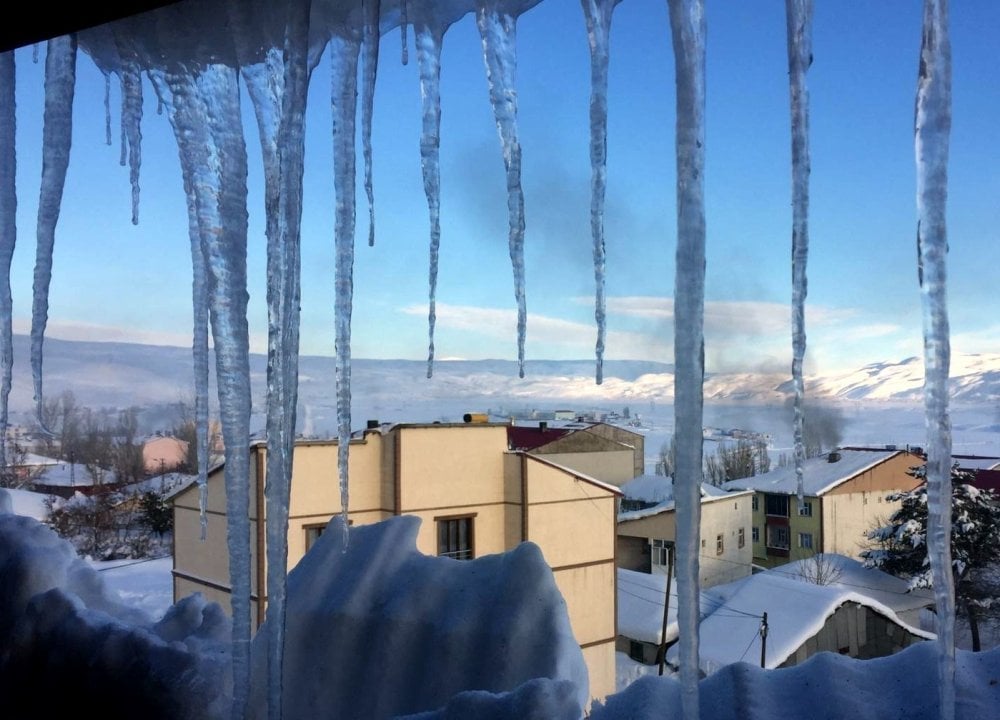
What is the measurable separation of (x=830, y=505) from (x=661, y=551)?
417mm

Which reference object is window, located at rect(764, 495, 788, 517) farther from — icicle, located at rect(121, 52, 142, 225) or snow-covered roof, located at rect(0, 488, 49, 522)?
snow-covered roof, located at rect(0, 488, 49, 522)

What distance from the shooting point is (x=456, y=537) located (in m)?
1.69

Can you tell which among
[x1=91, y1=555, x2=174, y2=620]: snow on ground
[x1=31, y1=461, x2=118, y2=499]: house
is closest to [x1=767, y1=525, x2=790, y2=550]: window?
[x1=91, y1=555, x2=174, y2=620]: snow on ground

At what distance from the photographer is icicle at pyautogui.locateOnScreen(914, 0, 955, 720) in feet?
1.61

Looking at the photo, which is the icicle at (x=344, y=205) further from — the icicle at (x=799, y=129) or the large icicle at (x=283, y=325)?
the icicle at (x=799, y=129)

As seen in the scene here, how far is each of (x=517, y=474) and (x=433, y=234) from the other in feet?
2.81

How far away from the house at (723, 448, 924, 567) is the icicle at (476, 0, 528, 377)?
51cm

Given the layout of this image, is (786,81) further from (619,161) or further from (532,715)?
(532,715)

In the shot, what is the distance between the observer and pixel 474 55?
107cm

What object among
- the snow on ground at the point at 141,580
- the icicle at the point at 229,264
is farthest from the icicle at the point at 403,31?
the snow on ground at the point at 141,580

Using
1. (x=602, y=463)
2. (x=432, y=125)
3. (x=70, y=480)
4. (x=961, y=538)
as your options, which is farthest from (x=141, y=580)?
(x=961, y=538)

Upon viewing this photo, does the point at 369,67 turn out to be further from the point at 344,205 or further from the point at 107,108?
the point at 107,108

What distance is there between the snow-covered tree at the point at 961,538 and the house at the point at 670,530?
21 centimetres

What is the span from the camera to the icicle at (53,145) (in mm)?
1170
